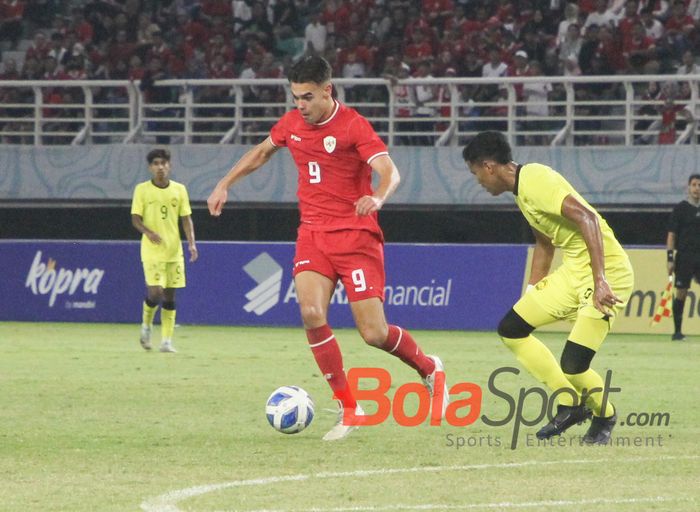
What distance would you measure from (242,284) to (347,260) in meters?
13.2

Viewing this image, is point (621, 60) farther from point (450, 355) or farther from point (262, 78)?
point (450, 355)

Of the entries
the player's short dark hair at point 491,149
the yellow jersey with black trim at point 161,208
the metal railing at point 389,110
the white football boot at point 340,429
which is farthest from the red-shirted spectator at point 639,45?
the player's short dark hair at point 491,149

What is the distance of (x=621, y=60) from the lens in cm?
2356

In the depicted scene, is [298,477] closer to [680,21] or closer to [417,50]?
[680,21]

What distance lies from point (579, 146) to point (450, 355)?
843 centimetres

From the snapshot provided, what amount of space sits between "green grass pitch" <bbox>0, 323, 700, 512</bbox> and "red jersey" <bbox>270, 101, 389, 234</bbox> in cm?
134

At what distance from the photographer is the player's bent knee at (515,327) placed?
8742mm

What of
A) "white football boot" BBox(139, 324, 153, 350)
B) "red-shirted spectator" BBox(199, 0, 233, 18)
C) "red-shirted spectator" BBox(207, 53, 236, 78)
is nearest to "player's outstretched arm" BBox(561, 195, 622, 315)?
"white football boot" BBox(139, 324, 153, 350)

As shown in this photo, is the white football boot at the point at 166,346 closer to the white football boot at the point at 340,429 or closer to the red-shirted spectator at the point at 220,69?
the white football boot at the point at 340,429

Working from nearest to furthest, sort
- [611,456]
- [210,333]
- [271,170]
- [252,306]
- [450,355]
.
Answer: [611,456]
[450,355]
[210,333]
[252,306]
[271,170]

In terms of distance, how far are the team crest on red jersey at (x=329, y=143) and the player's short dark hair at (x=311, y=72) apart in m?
0.37

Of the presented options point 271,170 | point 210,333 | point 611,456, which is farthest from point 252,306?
point 611,456

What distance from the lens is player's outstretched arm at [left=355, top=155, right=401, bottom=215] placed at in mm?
8609

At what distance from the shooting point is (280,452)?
27.3 ft
